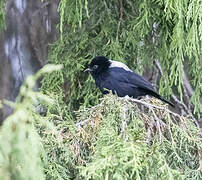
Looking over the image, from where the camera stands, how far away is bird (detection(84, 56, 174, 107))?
13.7 feet

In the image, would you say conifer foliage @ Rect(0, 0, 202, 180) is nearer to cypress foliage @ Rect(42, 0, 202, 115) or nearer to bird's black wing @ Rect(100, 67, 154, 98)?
cypress foliage @ Rect(42, 0, 202, 115)

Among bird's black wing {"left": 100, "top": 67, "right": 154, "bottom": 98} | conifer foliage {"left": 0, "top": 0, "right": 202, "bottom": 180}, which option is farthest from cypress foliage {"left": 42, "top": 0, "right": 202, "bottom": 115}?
bird's black wing {"left": 100, "top": 67, "right": 154, "bottom": 98}

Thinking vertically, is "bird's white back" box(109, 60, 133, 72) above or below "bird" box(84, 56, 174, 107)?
above

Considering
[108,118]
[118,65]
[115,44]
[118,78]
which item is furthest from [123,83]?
[108,118]

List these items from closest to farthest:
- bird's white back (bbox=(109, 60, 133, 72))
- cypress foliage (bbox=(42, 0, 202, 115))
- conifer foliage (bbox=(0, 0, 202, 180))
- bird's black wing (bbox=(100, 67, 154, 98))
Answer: conifer foliage (bbox=(0, 0, 202, 180)) < cypress foliage (bbox=(42, 0, 202, 115)) < bird's white back (bbox=(109, 60, 133, 72)) < bird's black wing (bbox=(100, 67, 154, 98))

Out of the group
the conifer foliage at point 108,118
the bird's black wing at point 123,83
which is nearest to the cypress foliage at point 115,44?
the conifer foliage at point 108,118

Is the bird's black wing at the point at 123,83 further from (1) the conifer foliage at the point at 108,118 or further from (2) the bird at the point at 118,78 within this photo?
(1) the conifer foliage at the point at 108,118

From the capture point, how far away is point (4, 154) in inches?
63.6

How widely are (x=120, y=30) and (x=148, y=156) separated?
2.17 meters

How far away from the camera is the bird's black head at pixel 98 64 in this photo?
415 cm

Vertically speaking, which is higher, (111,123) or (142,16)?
(142,16)

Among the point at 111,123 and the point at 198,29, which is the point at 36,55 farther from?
the point at 111,123

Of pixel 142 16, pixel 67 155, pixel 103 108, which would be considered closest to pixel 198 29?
pixel 142 16

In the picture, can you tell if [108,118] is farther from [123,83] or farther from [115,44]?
[123,83]
